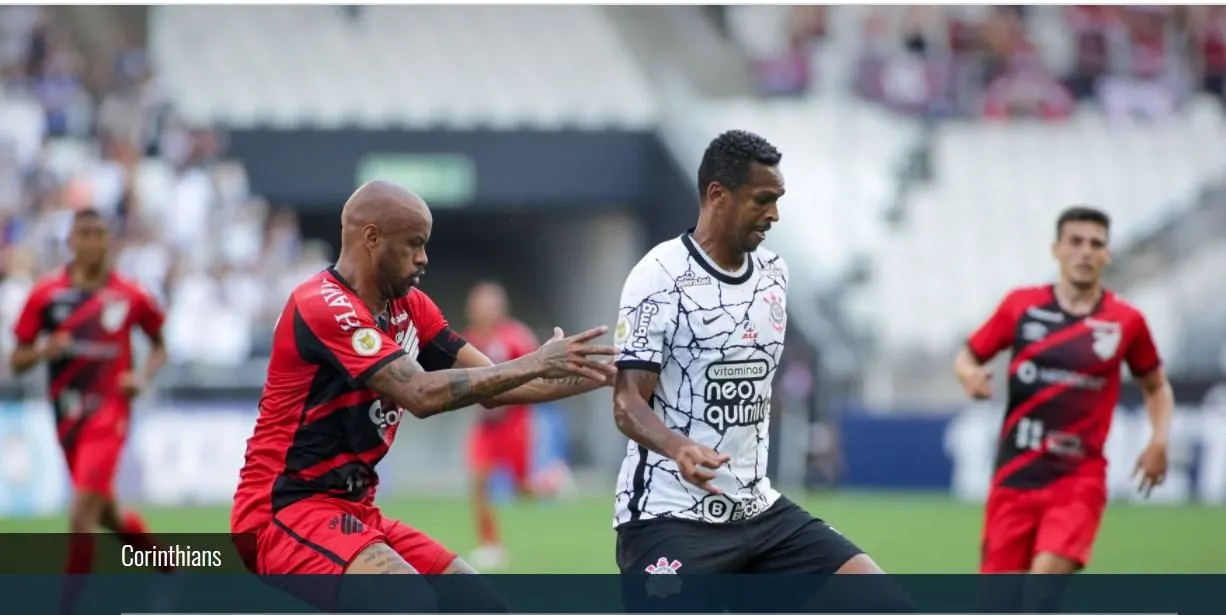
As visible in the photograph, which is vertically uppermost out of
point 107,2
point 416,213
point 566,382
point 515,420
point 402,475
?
point 107,2

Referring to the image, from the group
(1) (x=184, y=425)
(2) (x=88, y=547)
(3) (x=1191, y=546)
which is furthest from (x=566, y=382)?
(1) (x=184, y=425)

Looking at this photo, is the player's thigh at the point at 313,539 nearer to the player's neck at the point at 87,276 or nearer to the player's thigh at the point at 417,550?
A: the player's thigh at the point at 417,550

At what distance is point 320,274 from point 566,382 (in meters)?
1.13

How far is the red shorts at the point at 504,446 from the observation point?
17.7 metres

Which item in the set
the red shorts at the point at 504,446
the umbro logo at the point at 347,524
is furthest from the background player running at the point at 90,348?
the umbro logo at the point at 347,524

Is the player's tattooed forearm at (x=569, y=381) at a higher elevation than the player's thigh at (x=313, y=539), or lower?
higher

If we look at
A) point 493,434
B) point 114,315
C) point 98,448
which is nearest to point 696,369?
point 98,448

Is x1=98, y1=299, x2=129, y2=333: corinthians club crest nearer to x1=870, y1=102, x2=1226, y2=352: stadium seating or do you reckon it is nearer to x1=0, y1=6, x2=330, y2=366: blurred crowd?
x1=0, y1=6, x2=330, y2=366: blurred crowd

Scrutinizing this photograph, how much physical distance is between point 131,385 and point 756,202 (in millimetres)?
6698

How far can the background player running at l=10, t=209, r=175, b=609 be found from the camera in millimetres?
12344

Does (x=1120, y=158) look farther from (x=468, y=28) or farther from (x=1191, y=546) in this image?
(x=1191, y=546)

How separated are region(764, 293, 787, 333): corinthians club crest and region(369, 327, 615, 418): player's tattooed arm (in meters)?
0.75

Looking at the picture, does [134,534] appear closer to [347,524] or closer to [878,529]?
[347,524]

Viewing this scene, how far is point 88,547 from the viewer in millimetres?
11570
